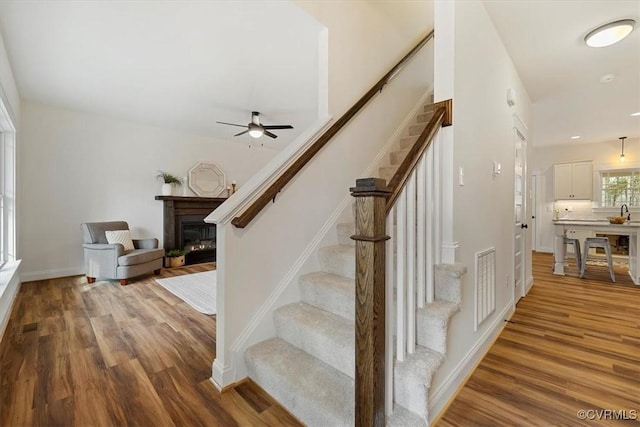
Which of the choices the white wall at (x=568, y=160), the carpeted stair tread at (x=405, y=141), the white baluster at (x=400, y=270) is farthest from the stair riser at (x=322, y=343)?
the white wall at (x=568, y=160)

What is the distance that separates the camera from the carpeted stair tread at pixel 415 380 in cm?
119

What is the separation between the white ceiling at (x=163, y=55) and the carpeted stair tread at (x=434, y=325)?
221cm

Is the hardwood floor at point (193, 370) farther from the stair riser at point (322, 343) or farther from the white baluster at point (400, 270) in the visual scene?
the white baluster at point (400, 270)

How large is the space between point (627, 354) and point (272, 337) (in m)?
2.52

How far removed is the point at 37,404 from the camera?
148cm

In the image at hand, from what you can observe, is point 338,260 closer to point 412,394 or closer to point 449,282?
point 449,282

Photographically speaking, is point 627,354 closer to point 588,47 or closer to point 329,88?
point 588,47

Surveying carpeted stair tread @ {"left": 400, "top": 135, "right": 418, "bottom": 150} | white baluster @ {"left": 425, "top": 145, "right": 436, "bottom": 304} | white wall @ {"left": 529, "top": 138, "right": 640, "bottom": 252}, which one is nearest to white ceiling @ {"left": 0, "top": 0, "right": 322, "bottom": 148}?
carpeted stair tread @ {"left": 400, "top": 135, "right": 418, "bottom": 150}

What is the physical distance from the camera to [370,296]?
1040mm

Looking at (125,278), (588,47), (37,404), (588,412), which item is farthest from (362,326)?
(125,278)

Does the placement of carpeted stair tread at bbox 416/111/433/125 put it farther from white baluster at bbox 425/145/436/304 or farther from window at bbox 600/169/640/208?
window at bbox 600/169/640/208

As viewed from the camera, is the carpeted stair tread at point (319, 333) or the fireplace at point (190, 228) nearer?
the carpeted stair tread at point (319, 333)

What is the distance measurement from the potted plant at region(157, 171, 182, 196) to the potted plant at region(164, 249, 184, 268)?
1.04 metres

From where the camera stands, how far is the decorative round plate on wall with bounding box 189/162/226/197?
5.50m
